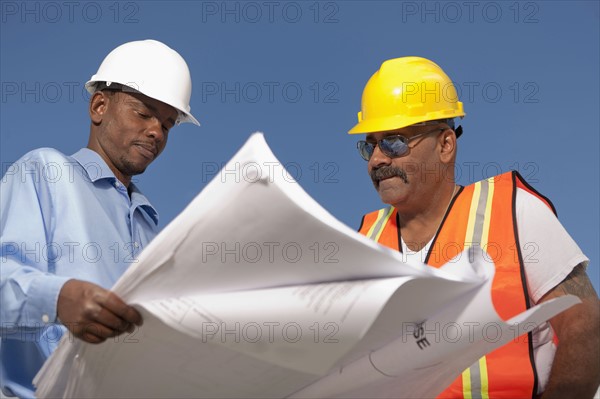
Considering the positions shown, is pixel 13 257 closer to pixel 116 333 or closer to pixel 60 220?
pixel 60 220

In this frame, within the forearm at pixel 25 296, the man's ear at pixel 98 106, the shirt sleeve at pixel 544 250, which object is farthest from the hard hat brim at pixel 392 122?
the forearm at pixel 25 296

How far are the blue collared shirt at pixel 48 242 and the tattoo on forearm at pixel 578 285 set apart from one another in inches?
84.5

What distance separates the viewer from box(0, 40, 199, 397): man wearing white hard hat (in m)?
2.04

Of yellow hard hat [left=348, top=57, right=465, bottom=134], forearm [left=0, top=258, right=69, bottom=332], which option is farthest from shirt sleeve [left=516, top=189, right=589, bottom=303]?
forearm [left=0, top=258, right=69, bottom=332]

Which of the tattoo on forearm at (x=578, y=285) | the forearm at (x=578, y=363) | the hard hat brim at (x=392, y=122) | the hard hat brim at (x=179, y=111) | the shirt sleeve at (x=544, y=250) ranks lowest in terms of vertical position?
the forearm at (x=578, y=363)

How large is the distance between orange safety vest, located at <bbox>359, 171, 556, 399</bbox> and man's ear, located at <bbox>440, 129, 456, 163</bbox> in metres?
0.25

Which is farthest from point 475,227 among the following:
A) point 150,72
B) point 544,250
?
point 150,72

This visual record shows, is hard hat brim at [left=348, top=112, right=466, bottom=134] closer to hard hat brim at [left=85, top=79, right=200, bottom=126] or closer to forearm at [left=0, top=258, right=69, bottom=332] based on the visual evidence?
hard hat brim at [left=85, top=79, right=200, bottom=126]

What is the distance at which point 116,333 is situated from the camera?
1.87m

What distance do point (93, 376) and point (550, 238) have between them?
7.44ft

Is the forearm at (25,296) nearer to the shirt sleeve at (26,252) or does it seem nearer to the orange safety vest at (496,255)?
the shirt sleeve at (26,252)

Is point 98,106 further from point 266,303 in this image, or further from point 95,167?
point 266,303

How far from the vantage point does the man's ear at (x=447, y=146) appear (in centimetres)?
398

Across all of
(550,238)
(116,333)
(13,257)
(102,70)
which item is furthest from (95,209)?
(550,238)
